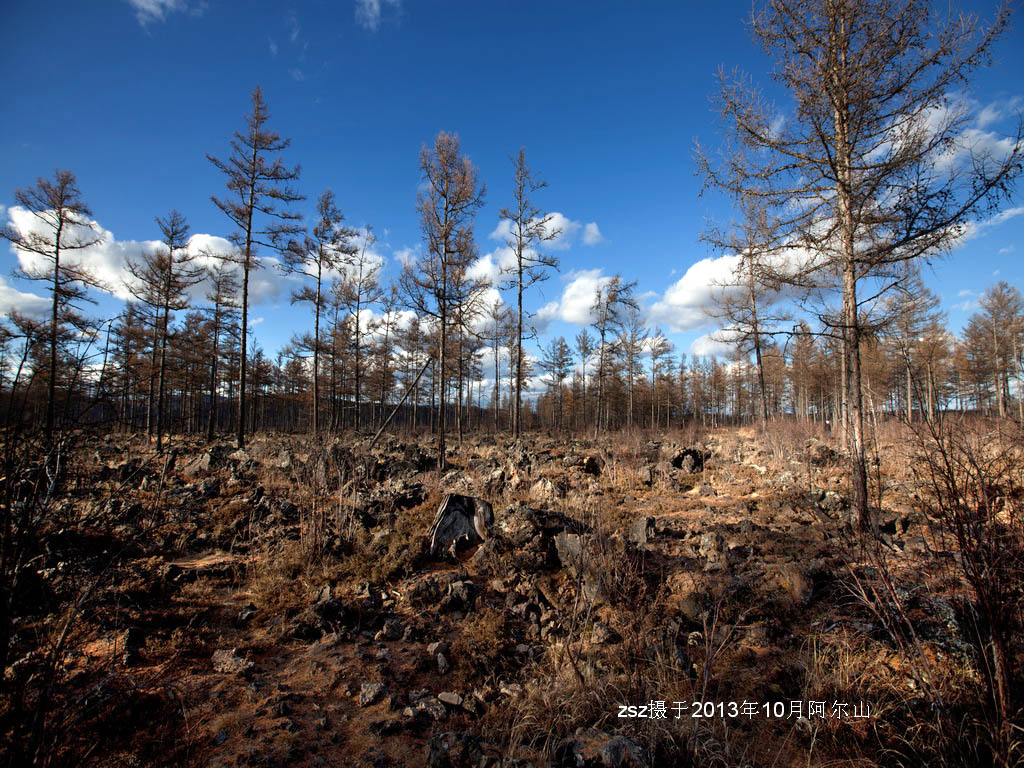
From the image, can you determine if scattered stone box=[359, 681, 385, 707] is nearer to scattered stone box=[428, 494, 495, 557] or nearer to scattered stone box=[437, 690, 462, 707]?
scattered stone box=[437, 690, 462, 707]

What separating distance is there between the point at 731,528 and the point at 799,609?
2.34m

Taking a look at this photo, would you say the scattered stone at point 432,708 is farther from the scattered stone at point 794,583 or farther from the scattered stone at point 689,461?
the scattered stone at point 689,461

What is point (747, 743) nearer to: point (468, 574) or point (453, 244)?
point (468, 574)

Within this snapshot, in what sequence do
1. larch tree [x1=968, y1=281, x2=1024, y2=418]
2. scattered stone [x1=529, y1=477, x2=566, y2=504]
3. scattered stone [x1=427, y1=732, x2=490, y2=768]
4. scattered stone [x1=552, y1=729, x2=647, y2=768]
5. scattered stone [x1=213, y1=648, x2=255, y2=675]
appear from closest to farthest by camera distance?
scattered stone [x1=552, y1=729, x2=647, y2=768]
scattered stone [x1=427, y1=732, x2=490, y2=768]
scattered stone [x1=213, y1=648, x2=255, y2=675]
scattered stone [x1=529, y1=477, x2=566, y2=504]
larch tree [x1=968, y1=281, x2=1024, y2=418]

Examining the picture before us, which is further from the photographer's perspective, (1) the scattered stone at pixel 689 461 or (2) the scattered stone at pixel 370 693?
(1) the scattered stone at pixel 689 461

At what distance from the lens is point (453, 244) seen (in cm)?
1194

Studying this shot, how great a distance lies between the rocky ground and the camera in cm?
292

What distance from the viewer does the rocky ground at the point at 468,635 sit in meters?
2.92

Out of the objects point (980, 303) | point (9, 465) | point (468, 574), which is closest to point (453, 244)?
point (468, 574)

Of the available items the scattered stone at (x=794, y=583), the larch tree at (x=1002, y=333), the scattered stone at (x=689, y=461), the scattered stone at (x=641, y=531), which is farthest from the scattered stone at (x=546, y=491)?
the larch tree at (x=1002, y=333)

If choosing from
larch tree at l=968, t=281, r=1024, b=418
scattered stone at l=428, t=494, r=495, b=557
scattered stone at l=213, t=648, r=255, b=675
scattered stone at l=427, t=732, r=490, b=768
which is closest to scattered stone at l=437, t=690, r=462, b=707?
scattered stone at l=427, t=732, r=490, b=768

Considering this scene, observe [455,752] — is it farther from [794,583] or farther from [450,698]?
[794,583]

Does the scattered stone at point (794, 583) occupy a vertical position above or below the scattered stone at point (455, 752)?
above

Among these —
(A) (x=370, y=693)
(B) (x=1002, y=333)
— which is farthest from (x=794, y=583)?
Result: (B) (x=1002, y=333)
